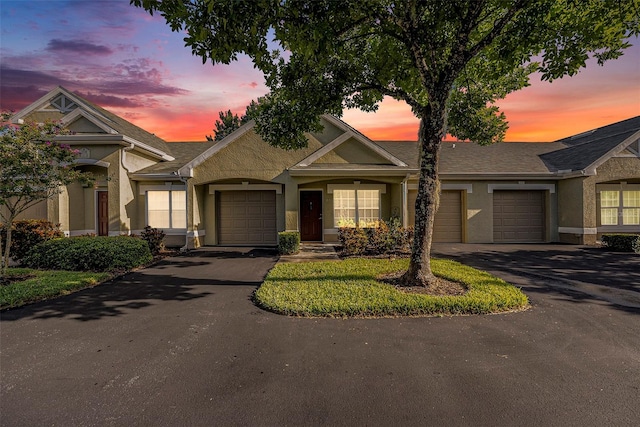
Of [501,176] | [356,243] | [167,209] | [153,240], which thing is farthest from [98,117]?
[501,176]

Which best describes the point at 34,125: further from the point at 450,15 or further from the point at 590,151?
the point at 590,151

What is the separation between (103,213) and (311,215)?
9881 mm

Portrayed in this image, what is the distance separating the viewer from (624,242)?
12492 millimetres

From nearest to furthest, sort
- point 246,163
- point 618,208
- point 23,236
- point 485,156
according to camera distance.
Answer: point 23,236 → point 246,163 → point 618,208 → point 485,156

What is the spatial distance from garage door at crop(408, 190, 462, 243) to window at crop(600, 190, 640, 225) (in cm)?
676

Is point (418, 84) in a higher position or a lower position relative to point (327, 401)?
higher

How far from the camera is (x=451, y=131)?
38.1ft

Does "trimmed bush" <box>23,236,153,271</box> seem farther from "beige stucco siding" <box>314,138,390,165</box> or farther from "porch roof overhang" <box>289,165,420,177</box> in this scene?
"beige stucco siding" <box>314,138,390,165</box>

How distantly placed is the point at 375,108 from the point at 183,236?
10617 millimetres

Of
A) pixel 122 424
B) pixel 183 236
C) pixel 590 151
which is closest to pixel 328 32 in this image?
pixel 122 424

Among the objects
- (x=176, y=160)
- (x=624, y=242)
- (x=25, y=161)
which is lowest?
(x=624, y=242)

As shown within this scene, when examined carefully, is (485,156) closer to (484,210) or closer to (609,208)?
(484,210)

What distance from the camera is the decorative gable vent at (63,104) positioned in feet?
51.6

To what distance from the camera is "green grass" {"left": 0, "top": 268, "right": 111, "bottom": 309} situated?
21.3 ft
